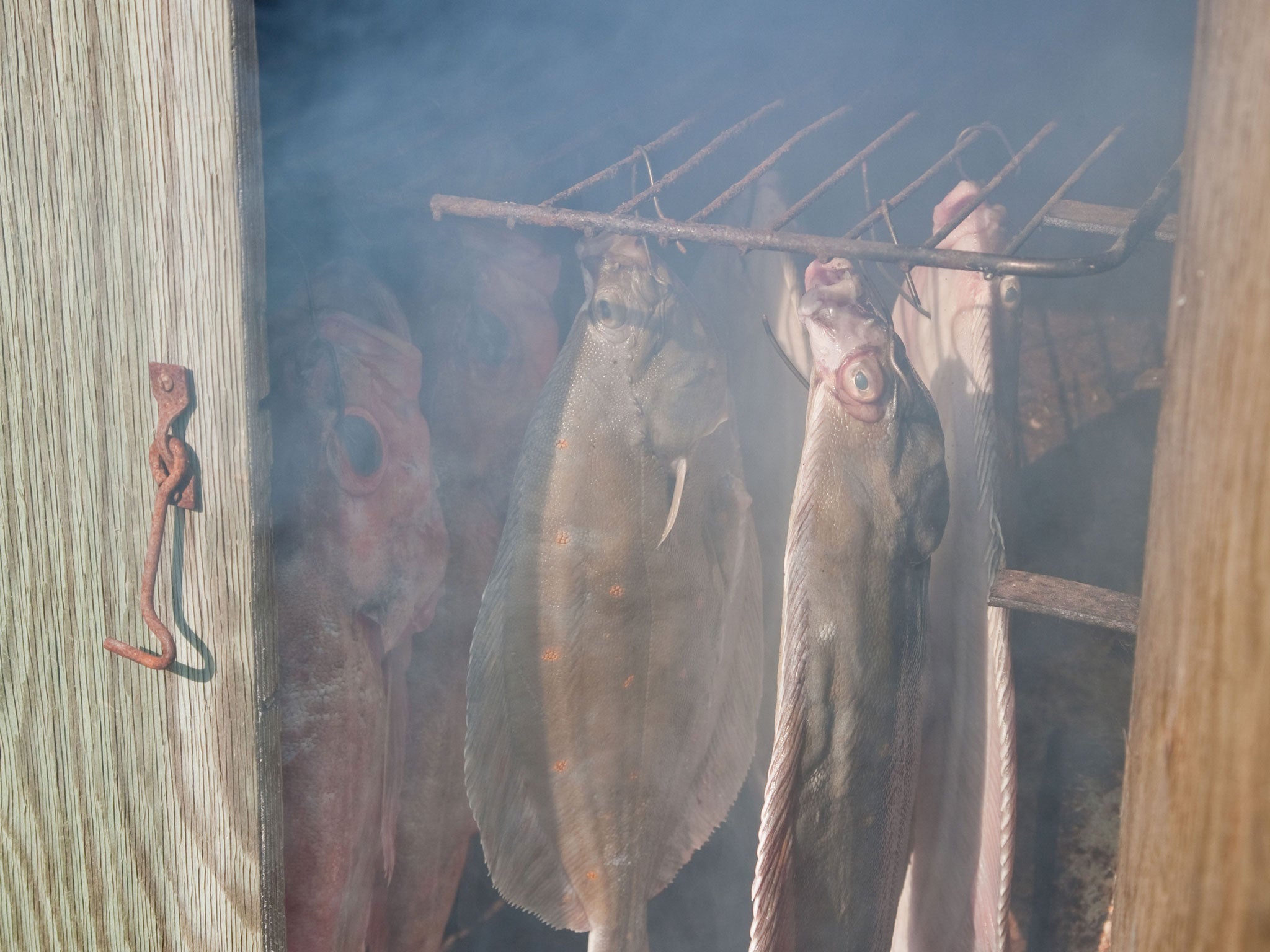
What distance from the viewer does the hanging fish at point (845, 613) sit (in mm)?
1656

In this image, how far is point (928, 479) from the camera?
1.72 meters

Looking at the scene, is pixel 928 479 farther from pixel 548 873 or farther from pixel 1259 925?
pixel 548 873

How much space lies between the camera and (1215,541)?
1005 millimetres

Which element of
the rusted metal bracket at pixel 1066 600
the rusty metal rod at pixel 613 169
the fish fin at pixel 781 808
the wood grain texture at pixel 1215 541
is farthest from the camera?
the rusty metal rod at pixel 613 169

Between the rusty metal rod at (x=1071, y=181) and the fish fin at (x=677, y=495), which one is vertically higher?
the rusty metal rod at (x=1071, y=181)

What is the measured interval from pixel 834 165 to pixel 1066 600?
1534 mm

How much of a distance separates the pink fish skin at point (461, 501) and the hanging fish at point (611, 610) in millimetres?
230

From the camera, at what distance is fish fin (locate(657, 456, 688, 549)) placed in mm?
1882

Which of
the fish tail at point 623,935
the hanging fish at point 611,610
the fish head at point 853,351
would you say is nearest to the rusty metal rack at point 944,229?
the fish head at point 853,351

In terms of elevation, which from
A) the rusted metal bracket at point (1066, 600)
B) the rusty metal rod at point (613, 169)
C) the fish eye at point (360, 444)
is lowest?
the rusted metal bracket at point (1066, 600)

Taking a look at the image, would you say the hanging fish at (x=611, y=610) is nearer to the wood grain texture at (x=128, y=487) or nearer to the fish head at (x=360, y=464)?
the fish head at (x=360, y=464)

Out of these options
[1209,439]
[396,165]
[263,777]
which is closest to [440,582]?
[263,777]

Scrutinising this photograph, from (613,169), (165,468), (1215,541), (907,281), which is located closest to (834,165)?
(907,281)

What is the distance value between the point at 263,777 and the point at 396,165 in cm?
150
